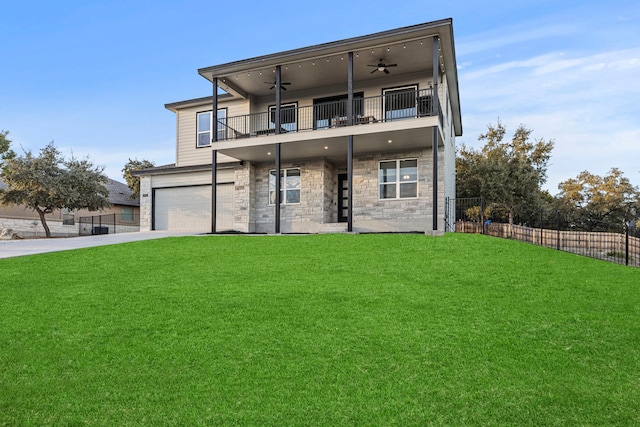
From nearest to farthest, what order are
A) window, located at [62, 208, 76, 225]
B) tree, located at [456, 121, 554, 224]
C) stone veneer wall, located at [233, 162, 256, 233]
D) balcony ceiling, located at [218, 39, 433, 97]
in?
balcony ceiling, located at [218, 39, 433, 97]
stone veneer wall, located at [233, 162, 256, 233]
tree, located at [456, 121, 554, 224]
window, located at [62, 208, 76, 225]

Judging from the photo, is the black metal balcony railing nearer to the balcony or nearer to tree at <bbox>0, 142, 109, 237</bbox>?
the balcony

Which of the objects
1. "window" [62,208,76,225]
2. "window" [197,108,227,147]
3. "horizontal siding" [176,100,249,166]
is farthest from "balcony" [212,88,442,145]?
"window" [62,208,76,225]

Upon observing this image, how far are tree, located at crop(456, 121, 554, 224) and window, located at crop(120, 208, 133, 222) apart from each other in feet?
82.4

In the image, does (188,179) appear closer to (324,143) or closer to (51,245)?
(51,245)

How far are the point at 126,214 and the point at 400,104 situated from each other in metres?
25.7

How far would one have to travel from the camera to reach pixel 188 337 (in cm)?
496

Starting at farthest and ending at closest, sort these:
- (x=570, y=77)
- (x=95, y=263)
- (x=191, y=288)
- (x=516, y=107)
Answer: (x=516, y=107) → (x=570, y=77) → (x=95, y=263) → (x=191, y=288)

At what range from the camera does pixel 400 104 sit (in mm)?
16484

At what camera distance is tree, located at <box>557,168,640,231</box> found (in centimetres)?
3161

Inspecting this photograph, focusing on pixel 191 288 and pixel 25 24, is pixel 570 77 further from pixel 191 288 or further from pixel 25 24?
pixel 25 24

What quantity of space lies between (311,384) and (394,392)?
0.76 m

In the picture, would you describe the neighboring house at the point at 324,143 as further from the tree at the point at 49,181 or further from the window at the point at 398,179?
the tree at the point at 49,181

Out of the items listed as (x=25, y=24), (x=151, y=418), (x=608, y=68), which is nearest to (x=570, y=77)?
(x=608, y=68)

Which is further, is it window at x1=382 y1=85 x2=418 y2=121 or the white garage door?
the white garage door
